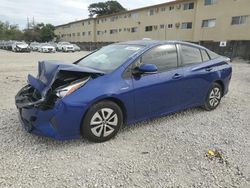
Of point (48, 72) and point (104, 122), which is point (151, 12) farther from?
point (104, 122)

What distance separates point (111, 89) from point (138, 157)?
38.6 inches

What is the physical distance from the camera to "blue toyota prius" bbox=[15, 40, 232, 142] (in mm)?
2957

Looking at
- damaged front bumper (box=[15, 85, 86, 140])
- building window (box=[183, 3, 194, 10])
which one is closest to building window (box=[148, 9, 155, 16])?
building window (box=[183, 3, 194, 10])

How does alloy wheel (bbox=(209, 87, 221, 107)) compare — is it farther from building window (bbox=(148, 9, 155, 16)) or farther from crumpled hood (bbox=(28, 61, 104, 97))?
building window (bbox=(148, 9, 155, 16))

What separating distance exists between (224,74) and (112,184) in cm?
370

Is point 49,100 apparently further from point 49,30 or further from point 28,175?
point 49,30

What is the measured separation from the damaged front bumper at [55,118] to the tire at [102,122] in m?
0.11

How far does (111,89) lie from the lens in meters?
3.15

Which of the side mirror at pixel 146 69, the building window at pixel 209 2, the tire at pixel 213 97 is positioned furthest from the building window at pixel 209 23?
the side mirror at pixel 146 69

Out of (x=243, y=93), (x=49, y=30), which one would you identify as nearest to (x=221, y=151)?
(x=243, y=93)

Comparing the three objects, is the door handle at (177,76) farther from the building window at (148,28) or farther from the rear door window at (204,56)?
the building window at (148,28)

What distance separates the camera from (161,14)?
106 ft

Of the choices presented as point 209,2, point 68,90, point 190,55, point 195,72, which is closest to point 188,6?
point 209,2

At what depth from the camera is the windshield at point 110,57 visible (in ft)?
11.6
